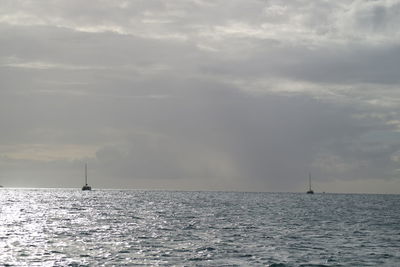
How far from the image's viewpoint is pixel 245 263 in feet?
147

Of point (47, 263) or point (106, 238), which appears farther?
point (106, 238)

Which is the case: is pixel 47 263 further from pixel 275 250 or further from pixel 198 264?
pixel 275 250

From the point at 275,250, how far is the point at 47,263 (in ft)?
71.6

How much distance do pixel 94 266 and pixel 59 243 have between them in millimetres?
16212

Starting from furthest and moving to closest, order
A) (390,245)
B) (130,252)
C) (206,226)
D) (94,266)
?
(206,226) < (390,245) < (130,252) < (94,266)

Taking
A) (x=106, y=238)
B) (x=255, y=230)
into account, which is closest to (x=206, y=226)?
(x=255, y=230)

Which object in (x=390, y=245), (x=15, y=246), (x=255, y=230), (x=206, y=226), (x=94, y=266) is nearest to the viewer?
(x=94, y=266)

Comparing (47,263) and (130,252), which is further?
(130,252)

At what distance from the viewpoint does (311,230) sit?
75812 millimetres

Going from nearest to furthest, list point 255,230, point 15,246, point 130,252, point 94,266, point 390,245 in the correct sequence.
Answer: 1. point 94,266
2. point 130,252
3. point 15,246
4. point 390,245
5. point 255,230

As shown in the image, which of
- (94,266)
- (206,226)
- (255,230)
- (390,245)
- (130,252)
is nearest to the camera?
(94,266)

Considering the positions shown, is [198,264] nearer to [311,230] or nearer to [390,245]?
[390,245]

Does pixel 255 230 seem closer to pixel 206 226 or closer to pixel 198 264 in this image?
pixel 206 226

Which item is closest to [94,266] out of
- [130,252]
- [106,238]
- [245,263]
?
[130,252]
